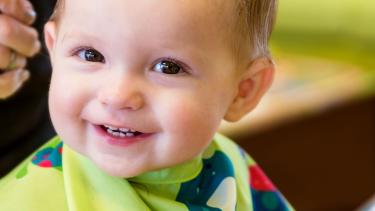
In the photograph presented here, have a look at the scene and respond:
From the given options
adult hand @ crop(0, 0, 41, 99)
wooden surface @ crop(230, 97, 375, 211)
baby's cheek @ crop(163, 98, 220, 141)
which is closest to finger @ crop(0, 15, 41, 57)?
adult hand @ crop(0, 0, 41, 99)

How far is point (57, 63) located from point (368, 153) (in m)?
1.73

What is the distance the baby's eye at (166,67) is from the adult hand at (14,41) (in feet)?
0.71

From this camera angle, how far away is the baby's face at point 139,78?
0.67m

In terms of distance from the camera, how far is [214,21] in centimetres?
70

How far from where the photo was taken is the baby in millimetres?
674

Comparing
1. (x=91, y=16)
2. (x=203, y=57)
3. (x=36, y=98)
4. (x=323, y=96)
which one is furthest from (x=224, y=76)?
(x=323, y=96)

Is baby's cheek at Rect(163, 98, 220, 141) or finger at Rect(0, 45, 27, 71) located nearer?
baby's cheek at Rect(163, 98, 220, 141)

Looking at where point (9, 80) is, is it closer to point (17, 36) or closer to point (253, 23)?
point (17, 36)

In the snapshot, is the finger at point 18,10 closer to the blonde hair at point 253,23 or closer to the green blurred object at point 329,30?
the blonde hair at point 253,23

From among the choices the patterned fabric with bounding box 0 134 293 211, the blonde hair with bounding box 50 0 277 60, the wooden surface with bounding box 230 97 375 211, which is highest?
the blonde hair with bounding box 50 0 277 60

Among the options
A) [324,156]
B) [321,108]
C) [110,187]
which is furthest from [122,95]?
[324,156]

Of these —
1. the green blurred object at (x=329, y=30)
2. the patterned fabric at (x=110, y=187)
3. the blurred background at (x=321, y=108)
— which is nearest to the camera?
the patterned fabric at (x=110, y=187)

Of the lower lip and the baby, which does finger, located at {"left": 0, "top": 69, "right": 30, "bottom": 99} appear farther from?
the lower lip

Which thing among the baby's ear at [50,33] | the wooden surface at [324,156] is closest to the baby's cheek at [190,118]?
the baby's ear at [50,33]
